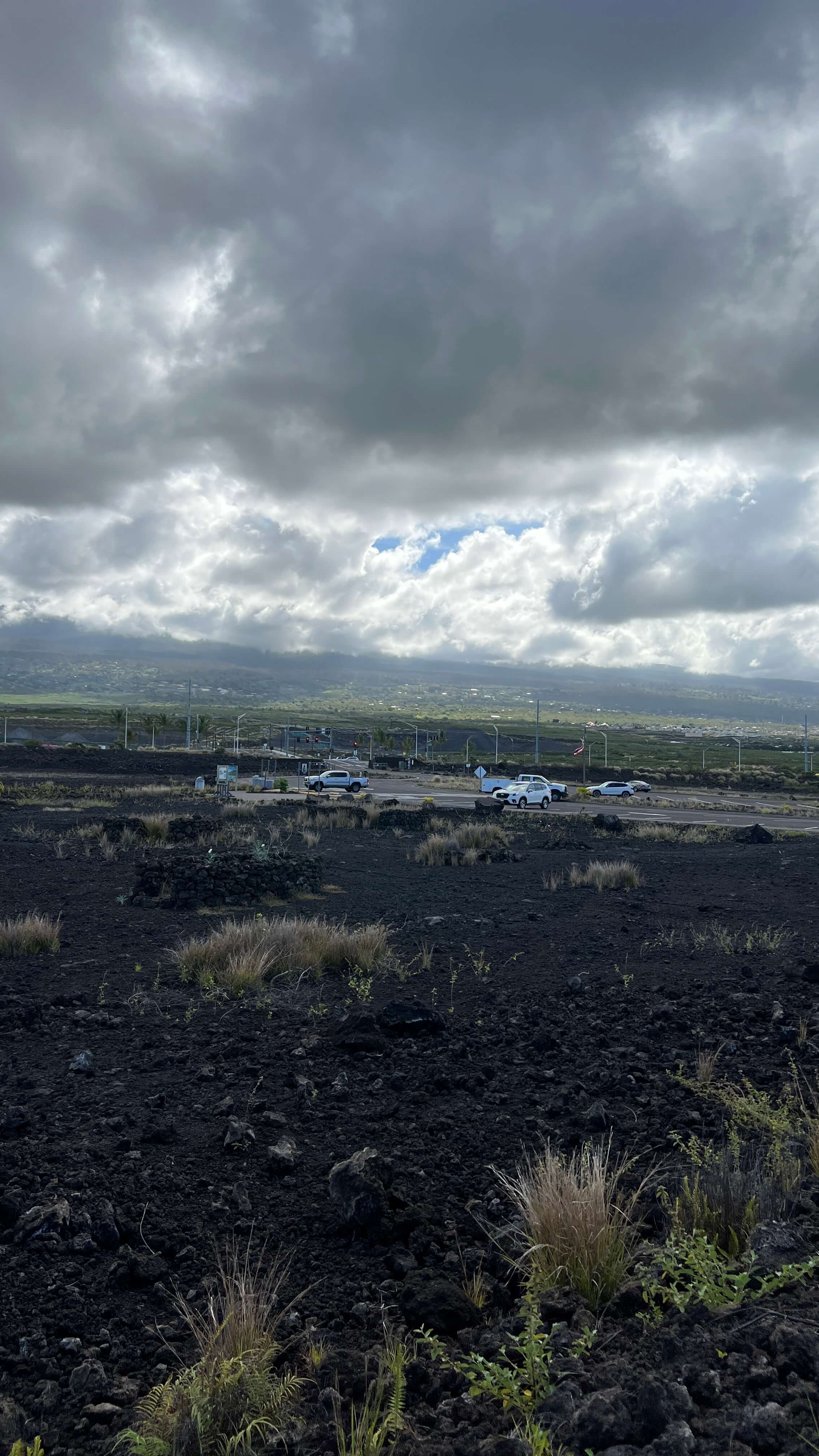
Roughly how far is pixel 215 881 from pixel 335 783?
39.9 metres

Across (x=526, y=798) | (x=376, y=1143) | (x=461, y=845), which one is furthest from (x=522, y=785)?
(x=376, y=1143)

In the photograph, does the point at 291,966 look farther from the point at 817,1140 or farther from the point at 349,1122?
the point at 817,1140

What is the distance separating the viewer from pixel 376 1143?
5.50 meters

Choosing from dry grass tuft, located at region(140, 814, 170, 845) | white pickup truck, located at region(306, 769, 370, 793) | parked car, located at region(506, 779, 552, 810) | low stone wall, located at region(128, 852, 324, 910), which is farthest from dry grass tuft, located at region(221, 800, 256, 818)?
white pickup truck, located at region(306, 769, 370, 793)

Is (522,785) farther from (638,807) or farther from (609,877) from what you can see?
(609,877)

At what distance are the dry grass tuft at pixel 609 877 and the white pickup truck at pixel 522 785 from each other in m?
29.9

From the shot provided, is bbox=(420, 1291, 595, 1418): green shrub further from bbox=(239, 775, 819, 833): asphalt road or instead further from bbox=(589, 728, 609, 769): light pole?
bbox=(589, 728, 609, 769): light pole

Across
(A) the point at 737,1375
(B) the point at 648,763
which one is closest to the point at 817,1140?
(A) the point at 737,1375

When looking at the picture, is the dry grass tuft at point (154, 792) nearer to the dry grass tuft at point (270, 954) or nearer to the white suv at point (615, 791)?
the white suv at point (615, 791)

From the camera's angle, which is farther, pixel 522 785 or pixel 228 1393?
pixel 522 785

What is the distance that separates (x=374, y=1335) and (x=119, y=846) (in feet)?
66.7

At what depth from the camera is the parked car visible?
150 ft

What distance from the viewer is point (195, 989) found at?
9.40 meters

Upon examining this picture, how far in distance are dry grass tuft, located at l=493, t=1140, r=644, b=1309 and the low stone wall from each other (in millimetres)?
11521
